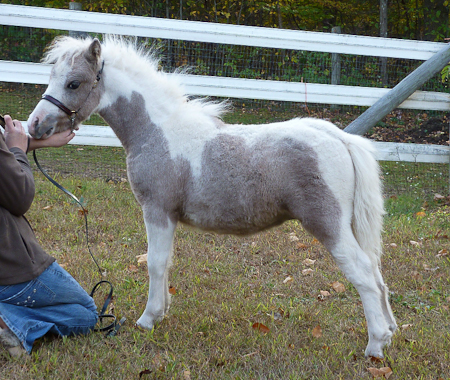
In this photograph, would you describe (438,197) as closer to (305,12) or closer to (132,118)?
(132,118)

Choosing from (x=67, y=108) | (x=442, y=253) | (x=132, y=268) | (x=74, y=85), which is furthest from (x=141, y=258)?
(x=442, y=253)

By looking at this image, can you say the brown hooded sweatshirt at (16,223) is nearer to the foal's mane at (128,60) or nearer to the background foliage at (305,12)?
the foal's mane at (128,60)

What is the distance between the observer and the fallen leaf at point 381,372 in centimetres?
278

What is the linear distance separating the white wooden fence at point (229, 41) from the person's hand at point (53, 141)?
10.6 feet

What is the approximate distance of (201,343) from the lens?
3152 mm

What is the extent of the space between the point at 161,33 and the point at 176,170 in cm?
374

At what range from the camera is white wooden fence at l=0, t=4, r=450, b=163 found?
629cm

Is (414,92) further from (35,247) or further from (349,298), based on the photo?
(35,247)

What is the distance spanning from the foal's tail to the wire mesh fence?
3.74 meters

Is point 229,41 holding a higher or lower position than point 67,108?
higher

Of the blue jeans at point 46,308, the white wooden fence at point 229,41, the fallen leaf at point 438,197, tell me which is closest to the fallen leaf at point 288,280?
the blue jeans at point 46,308

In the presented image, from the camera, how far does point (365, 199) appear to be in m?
3.03

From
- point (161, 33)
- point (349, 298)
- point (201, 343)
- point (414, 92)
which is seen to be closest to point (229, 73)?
point (161, 33)

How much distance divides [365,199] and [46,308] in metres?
2.15
